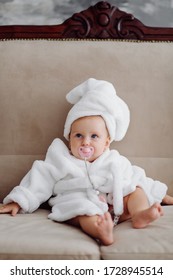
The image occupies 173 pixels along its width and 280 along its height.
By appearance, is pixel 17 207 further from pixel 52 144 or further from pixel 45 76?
pixel 45 76

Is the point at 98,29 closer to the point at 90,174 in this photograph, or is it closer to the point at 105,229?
the point at 90,174

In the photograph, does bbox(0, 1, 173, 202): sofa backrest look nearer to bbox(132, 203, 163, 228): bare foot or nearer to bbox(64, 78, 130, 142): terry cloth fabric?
bbox(64, 78, 130, 142): terry cloth fabric

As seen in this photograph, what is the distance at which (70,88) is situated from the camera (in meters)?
1.86

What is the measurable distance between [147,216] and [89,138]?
409mm

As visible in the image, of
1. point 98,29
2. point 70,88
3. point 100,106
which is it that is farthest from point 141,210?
Answer: point 98,29

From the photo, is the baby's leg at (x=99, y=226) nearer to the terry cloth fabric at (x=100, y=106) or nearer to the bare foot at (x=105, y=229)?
the bare foot at (x=105, y=229)

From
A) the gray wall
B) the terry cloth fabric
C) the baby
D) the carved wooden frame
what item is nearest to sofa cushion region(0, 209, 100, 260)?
the baby

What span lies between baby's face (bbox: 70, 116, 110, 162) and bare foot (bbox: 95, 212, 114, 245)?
349 mm

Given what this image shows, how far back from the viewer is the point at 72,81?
6.10 ft

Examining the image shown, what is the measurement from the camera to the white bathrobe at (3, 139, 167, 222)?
1496 millimetres

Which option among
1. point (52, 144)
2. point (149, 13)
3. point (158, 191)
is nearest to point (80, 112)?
point (52, 144)

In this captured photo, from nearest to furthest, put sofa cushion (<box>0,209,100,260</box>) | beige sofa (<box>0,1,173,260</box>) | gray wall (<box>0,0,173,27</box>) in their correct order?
sofa cushion (<box>0,209,100,260</box>) → beige sofa (<box>0,1,173,260</box>) → gray wall (<box>0,0,173,27</box>)

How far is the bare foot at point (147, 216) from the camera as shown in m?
1.31
